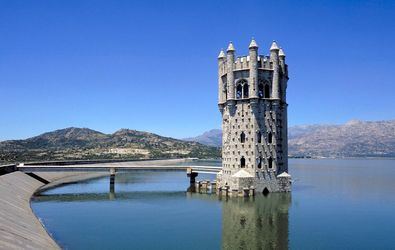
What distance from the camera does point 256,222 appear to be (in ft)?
169

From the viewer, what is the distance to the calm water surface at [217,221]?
4128 centimetres

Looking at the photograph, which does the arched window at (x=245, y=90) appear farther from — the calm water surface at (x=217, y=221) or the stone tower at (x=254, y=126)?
the calm water surface at (x=217, y=221)

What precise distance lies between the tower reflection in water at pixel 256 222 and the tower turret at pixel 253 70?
19.2 meters

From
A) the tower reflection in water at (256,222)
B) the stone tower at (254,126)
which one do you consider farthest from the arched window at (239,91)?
the tower reflection in water at (256,222)

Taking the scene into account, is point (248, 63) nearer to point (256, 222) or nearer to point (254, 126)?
point (254, 126)

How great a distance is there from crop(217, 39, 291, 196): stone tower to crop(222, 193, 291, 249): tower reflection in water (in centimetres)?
393

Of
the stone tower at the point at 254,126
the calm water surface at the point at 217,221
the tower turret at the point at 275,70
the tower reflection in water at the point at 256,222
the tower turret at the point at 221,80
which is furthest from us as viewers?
the tower turret at the point at 221,80

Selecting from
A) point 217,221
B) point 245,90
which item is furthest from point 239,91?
point 217,221

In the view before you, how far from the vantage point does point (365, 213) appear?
5897 cm

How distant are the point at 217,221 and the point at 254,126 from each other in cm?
2680

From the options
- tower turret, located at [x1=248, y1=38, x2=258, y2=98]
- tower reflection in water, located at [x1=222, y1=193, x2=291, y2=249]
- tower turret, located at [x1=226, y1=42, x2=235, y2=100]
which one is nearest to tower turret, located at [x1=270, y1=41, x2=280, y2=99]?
tower turret, located at [x1=248, y1=38, x2=258, y2=98]

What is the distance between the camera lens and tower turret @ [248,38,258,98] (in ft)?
247

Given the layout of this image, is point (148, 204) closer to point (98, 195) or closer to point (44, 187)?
point (98, 195)

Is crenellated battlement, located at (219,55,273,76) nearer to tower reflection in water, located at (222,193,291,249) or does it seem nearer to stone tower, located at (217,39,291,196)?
stone tower, located at (217,39,291,196)
